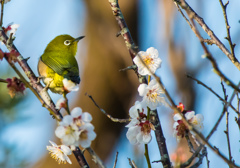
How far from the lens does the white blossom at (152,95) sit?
1.96 m

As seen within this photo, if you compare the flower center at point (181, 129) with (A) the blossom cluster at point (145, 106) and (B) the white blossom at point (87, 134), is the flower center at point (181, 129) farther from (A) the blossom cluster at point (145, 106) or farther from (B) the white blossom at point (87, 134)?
(B) the white blossom at point (87, 134)

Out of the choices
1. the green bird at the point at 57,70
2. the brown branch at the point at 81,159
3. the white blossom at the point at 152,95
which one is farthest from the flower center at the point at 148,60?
the green bird at the point at 57,70

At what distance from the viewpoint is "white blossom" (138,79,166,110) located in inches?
77.0

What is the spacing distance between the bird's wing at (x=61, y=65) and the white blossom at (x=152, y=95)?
156 cm

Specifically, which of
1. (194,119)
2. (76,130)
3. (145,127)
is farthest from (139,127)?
(76,130)

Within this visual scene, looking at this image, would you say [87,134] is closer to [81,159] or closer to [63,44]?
[81,159]

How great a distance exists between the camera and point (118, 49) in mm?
7285

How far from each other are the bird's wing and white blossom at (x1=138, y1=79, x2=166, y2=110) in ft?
5.13

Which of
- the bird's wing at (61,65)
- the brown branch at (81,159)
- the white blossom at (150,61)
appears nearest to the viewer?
the brown branch at (81,159)

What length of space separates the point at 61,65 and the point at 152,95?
1.85 m

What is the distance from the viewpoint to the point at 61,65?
3.62 m

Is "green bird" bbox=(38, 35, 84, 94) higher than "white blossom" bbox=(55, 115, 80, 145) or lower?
higher

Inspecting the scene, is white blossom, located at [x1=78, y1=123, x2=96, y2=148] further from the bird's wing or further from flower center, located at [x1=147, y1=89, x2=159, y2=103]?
the bird's wing

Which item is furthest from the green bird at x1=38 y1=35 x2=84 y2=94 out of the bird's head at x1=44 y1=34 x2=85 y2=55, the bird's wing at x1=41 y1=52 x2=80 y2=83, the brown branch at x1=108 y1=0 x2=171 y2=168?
the brown branch at x1=108 y1=0 x2=171 y2=168
